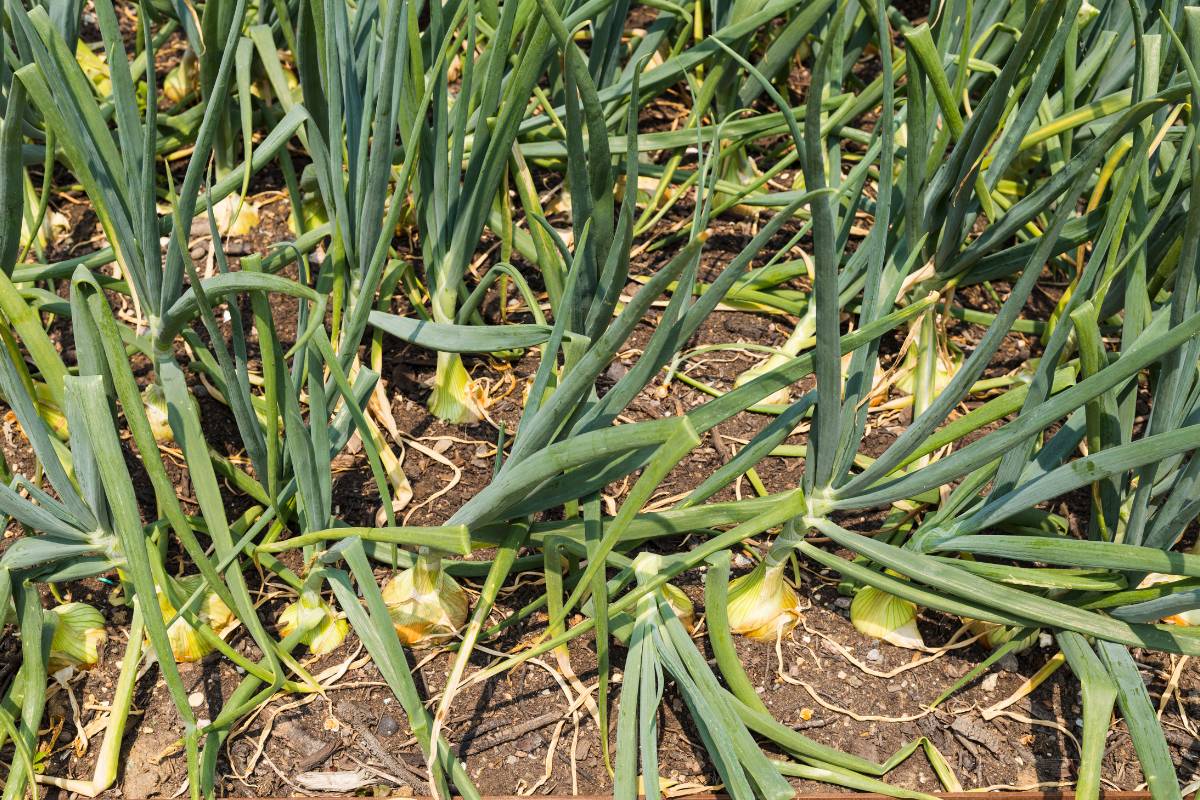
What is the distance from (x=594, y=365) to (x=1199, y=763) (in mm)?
868

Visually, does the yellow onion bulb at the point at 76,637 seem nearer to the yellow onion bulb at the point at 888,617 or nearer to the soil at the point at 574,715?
the soil at the point at 574,715

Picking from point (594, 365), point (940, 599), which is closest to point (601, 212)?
point (594, 365)

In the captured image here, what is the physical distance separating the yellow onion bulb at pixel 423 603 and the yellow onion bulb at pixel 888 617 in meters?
0.49

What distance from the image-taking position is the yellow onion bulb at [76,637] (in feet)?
4.09

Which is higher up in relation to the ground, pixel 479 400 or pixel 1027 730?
pixel 479 400

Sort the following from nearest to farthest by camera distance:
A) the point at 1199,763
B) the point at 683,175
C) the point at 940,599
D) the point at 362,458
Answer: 1. the point at 940,599
2. the point at 1199,763
3. the point at 362,458
4. the point at 683,175

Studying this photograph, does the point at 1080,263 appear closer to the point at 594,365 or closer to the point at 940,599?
the point at 940,599

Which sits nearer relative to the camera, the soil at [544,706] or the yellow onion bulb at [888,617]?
the soil at [544,706]

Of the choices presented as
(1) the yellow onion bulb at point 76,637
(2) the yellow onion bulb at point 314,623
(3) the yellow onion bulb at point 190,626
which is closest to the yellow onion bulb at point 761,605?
(2) the yellow onion bulb at point 314,623

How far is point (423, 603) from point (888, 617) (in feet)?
1.85

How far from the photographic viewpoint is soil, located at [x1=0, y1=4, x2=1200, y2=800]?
1208 millimetres

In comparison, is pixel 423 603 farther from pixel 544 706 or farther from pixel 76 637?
pixel 76 637

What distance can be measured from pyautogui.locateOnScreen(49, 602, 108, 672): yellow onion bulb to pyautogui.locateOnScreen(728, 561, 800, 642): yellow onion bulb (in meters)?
0.75

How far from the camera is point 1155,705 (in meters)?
1.32
